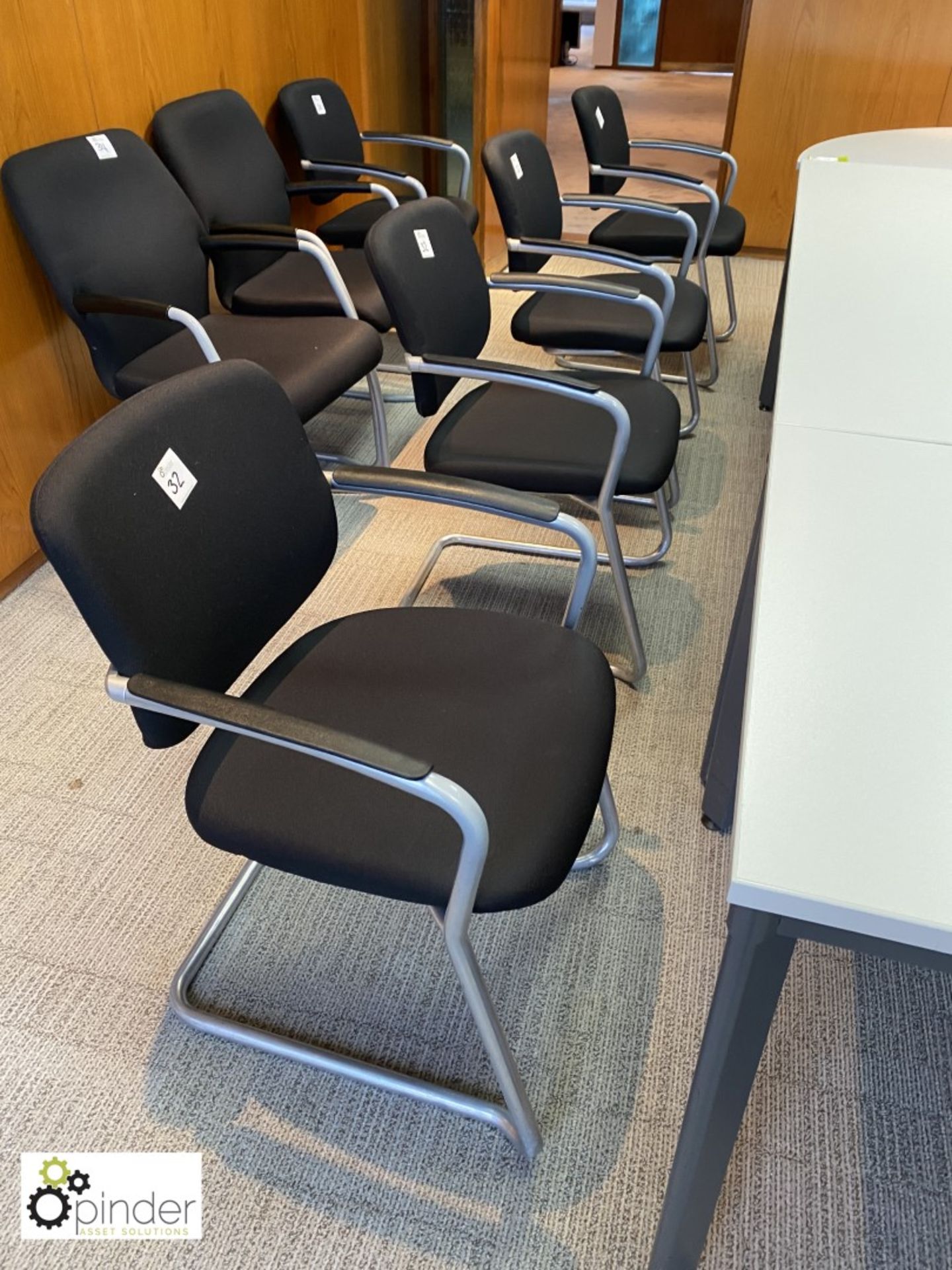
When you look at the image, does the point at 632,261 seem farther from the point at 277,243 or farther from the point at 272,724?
the point at 272,724

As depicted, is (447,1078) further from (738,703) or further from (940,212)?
(940,212)

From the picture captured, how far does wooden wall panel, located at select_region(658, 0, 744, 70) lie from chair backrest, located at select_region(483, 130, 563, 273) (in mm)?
6705

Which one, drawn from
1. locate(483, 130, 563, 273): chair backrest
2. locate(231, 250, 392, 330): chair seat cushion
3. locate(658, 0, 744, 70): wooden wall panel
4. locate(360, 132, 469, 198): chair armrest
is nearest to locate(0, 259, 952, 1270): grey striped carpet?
locate(231, 250, 392, 330): chair seat cushion

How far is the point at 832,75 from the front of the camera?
377 centimetres

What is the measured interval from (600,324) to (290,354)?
2.44 feet

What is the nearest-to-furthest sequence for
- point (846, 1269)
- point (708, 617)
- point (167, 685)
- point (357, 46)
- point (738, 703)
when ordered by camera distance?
1. point (167, 685)
2. point (846, 1269)
3. point (738, 703)
4. point (708, 617)
5. point (357, 46)

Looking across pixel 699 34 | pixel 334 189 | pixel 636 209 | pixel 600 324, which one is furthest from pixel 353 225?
pixel 699 34

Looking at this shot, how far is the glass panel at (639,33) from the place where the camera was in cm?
807

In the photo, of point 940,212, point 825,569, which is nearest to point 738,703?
point 825,569

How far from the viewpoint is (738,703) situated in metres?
1.35

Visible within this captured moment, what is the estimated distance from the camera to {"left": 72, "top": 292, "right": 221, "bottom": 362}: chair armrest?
1900mm

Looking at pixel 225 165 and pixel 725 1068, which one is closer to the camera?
pixel 725 1068

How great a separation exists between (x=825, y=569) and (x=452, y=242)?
1208 millimetres

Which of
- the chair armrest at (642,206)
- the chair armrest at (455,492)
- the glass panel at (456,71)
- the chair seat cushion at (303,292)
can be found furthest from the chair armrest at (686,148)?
the chair armrest at (455,492)
